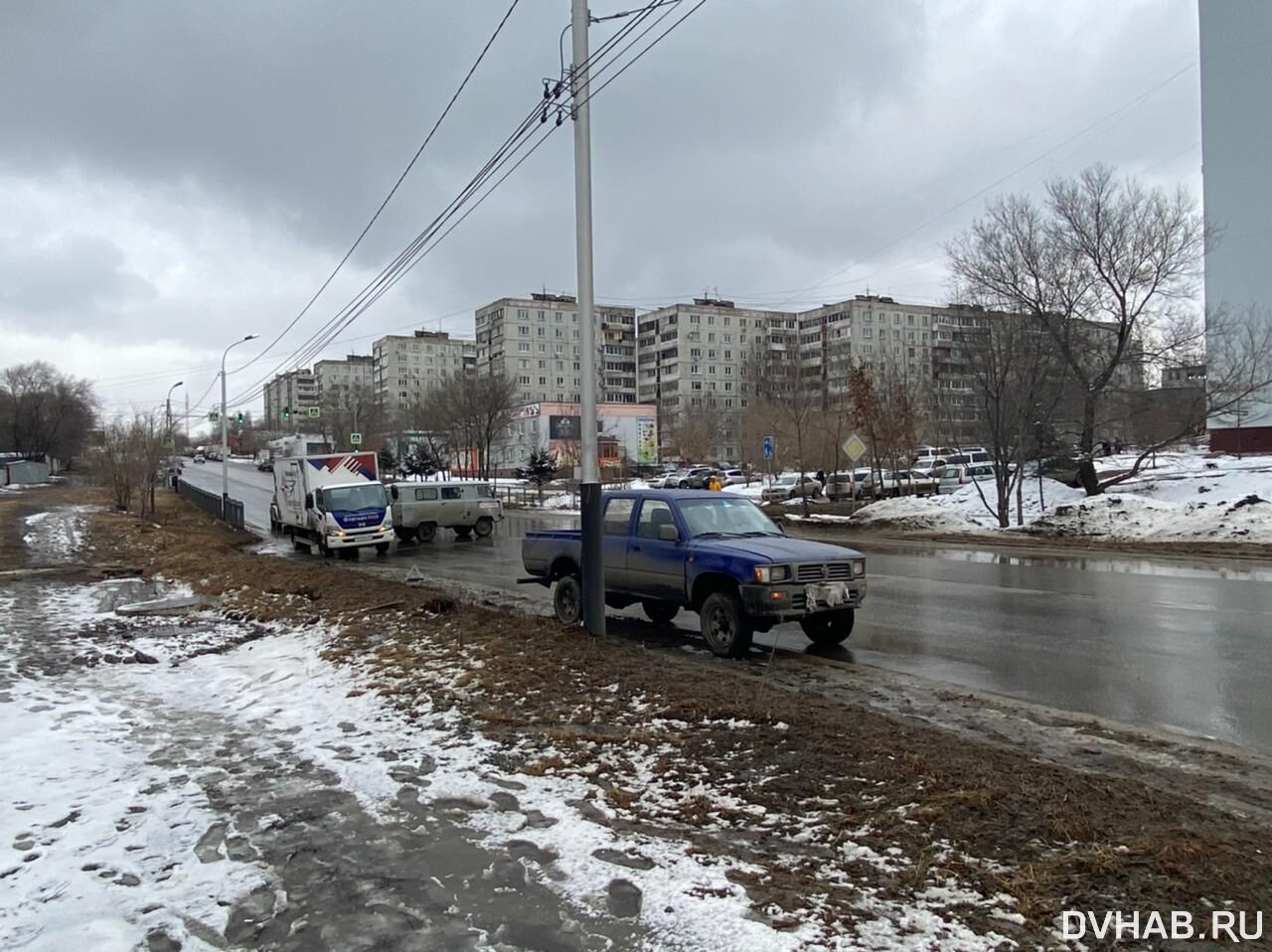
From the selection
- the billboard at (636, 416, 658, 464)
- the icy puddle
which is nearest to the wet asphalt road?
the icy puddle

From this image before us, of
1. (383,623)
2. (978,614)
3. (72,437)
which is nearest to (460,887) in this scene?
(383,623)

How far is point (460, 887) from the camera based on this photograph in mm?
3844

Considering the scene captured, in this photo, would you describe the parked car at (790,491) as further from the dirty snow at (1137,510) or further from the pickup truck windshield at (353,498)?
the pickup truck windshield at (353,498)

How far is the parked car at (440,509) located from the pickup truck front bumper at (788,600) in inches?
905

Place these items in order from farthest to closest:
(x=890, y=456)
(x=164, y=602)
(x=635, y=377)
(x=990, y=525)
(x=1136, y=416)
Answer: (x=635, y=377) < (x=890, y=456) < (x=1136, y=416) < (x=990, y=525) < (x=164, y=602)

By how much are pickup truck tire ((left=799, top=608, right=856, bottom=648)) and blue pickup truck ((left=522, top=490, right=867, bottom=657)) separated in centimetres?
1

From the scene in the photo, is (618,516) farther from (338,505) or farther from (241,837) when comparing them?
(338,505)

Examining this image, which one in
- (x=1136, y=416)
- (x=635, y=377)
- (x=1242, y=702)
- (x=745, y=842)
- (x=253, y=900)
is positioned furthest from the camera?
(x=635, y=377)

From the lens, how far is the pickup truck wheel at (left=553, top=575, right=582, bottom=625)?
11.0 m

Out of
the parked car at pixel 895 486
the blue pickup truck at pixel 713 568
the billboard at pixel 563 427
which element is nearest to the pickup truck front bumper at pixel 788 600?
the blue pickup truck at pixel 713 568

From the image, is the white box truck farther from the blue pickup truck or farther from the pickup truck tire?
the pickup truck tire

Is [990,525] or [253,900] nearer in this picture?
[253,900]

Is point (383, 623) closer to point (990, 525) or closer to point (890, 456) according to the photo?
point (990, 525)

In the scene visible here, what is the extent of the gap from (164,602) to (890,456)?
30048 millimetres
